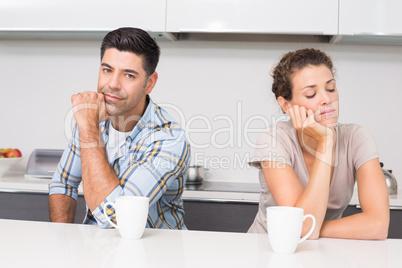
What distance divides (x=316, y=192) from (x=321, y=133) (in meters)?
0.22

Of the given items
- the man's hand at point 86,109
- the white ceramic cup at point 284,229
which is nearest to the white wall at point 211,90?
the man's hand at point 86,109

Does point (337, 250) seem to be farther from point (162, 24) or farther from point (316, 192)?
point (162, 24)

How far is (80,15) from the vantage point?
2336 millimetres

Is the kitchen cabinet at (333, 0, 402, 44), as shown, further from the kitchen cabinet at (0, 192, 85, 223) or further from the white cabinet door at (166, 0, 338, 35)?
the kitchen cabinet at (0, 192, 85, 223)

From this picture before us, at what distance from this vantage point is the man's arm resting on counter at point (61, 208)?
1.55 metres

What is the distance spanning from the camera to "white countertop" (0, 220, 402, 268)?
83cm

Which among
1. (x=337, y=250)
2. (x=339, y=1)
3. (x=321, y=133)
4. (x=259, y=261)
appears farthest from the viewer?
(x=339, y=1)

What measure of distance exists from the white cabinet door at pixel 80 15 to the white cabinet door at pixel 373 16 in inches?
35.9

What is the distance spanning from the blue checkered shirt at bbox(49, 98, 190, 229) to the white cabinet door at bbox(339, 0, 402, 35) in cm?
117

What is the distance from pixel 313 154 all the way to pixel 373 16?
1011 mm

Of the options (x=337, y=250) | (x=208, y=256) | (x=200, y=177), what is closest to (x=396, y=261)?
(x=337, y=250)

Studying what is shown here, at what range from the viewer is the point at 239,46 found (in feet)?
8.52

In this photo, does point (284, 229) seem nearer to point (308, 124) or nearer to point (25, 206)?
point (308, 124)

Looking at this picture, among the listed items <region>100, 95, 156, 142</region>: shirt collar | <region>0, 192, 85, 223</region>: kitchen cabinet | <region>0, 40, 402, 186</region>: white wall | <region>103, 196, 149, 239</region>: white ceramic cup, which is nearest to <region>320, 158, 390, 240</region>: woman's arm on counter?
→ <region>103, 196, 149, 239</region>: white ceramic cup
